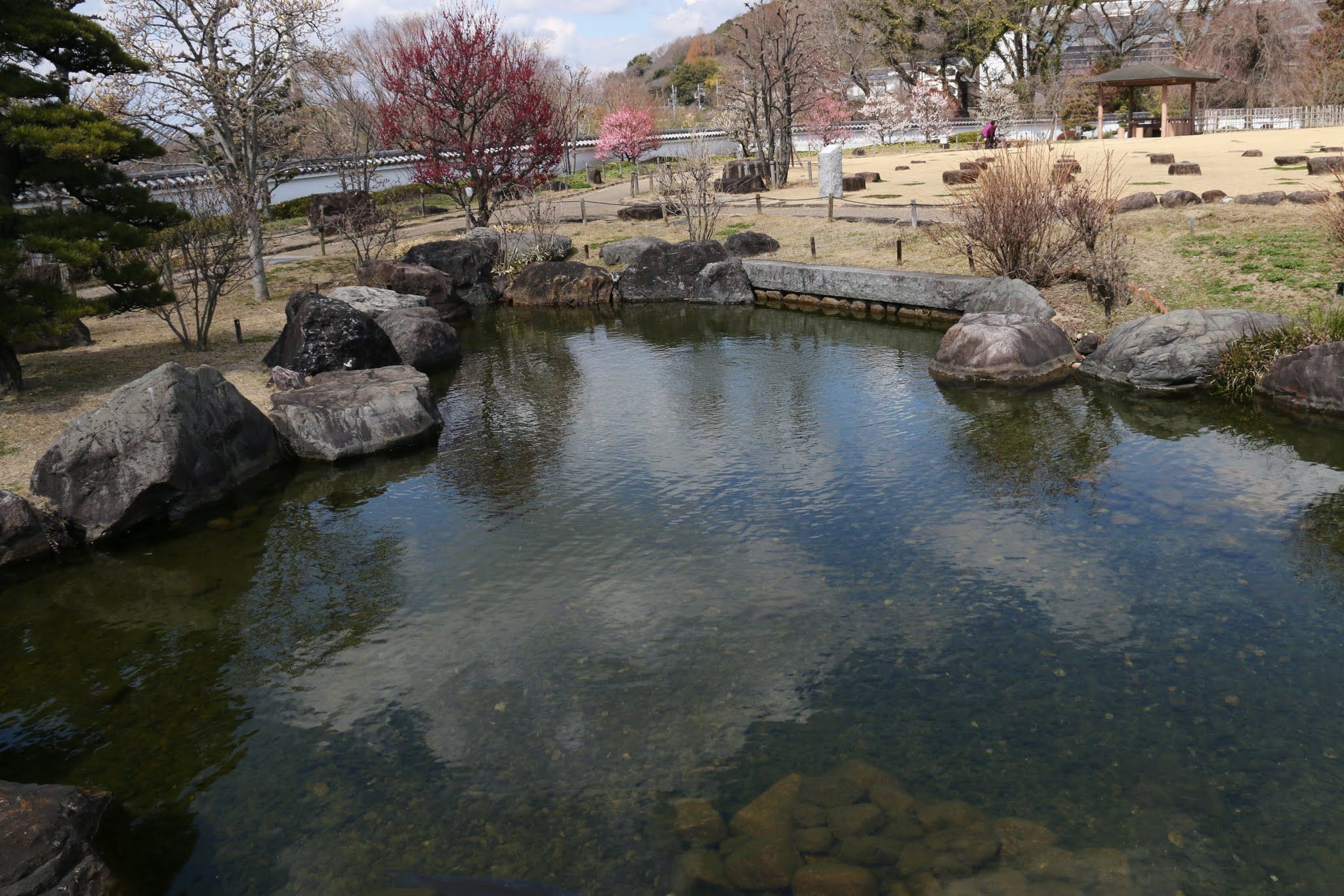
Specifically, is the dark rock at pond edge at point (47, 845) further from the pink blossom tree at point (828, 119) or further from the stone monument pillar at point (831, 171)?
the pink blossom tree at point (828, 119)

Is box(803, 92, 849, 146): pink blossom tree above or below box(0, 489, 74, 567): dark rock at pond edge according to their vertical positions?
above

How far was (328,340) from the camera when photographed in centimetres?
1395

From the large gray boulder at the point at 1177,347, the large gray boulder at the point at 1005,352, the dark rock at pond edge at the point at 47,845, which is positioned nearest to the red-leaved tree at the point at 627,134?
the large gray boulder at the point at 1005,352

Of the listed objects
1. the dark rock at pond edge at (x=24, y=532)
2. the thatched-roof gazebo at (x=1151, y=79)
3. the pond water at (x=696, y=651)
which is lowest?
the pond water at (x=696, y=651)

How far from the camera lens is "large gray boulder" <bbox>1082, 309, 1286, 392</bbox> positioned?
12445 mm

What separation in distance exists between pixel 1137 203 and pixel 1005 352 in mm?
8918

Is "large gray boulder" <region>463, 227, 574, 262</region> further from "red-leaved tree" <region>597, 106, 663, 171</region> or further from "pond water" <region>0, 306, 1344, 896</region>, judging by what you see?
"red-leaved tree" <region>597, 106, 663, 171</region>

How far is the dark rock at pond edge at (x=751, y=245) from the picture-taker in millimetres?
22219

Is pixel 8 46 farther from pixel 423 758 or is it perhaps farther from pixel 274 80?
pixel 423 758

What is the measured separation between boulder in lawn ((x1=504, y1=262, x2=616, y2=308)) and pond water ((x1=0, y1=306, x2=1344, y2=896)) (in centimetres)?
1013

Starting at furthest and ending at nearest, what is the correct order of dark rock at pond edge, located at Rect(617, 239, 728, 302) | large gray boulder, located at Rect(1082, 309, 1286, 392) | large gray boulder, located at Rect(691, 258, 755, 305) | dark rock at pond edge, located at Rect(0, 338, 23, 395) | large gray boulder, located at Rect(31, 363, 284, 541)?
1. dark rock at pond edge, located at Rect(617, 239, 728, 302)
2. large gray boulder, located at Rect(691, 258, 755, 305)
3. dark rock at pond edge, located at Rect(0, 338, 23, 395)
4. large gray boulder, located at Rect(1082, 309, 1286, 392)
5. large gray boulder, located at Rect(31, 363, 284, 541)

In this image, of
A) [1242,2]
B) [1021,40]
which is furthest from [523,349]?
[1242,2]

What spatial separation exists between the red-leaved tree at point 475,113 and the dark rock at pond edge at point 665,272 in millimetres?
7467

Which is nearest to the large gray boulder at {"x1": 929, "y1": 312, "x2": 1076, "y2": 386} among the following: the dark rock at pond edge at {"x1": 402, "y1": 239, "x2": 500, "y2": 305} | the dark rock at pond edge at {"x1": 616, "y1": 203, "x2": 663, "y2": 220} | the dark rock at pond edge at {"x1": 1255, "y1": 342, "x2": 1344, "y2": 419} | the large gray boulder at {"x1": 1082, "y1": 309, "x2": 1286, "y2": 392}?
the large gray boulder at {"x1": 1082, "y1": 309, "x2": 1286, "y2": 392}
